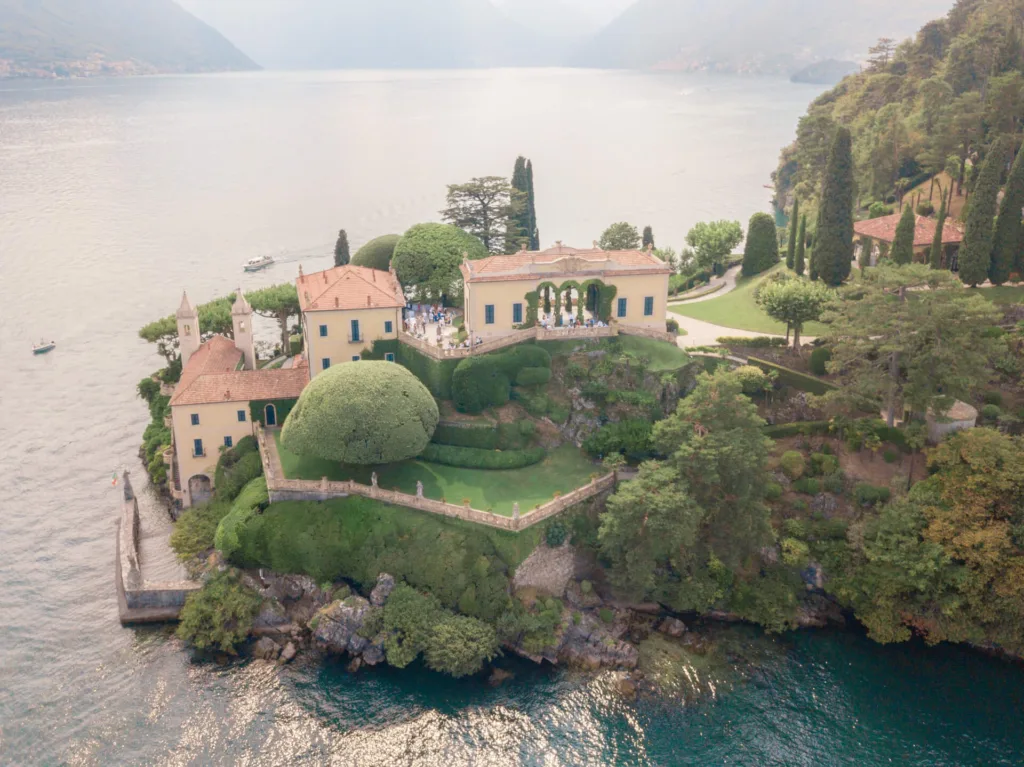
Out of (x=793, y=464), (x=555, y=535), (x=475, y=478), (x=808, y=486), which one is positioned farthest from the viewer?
(x=475, y=478)

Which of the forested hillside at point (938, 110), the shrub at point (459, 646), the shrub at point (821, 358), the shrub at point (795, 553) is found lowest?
the shrub at point (459, 646)

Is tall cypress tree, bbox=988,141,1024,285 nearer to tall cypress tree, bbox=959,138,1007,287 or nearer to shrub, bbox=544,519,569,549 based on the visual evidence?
tall cypress tree, bbox=959,138,1007,287

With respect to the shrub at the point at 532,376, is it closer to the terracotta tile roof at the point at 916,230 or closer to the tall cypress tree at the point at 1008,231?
the terracotta tile roof at the point at 916,230

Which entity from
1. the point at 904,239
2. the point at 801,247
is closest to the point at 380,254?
the point at 801,247

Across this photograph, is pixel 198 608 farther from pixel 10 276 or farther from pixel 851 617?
pixel 10 276

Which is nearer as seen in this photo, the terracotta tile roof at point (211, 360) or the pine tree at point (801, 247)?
the terracotta tile roof at point (211, 360)

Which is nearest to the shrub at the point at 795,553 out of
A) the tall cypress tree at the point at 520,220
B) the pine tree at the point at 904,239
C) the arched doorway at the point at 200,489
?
the pine tree at the point at 904,239

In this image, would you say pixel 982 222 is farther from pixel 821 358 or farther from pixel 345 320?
pixel 345 320
